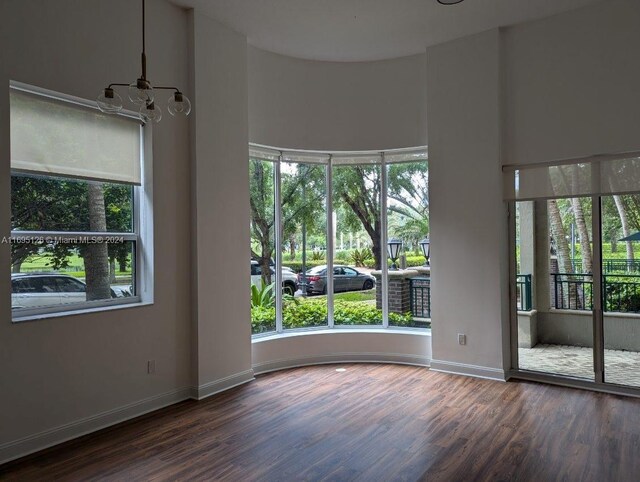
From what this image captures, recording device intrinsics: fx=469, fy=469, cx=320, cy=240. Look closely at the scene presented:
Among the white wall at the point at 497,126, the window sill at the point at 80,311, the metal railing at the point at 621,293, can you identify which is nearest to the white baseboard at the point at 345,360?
the white wall at the point at 497,126

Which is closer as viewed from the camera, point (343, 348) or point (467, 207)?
point (467, 207)

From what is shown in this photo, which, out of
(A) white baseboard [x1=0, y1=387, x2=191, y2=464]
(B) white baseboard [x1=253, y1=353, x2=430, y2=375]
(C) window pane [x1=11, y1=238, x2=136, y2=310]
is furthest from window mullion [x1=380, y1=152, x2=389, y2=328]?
(C) window pane [x1=11, y1=238, x2=136, y2=310]

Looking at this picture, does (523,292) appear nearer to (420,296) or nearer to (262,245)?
(420,296)

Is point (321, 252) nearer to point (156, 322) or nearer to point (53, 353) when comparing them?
point (156, 322)

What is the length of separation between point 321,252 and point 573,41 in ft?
11.5

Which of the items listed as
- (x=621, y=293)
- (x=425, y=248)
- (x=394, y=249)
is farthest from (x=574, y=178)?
(x=394, y=249)

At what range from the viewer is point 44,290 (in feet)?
11.5

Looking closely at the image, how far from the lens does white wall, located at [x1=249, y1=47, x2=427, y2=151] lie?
5.47 metres

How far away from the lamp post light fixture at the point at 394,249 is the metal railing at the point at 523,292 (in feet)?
4.71

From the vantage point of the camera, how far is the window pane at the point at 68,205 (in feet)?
11.1

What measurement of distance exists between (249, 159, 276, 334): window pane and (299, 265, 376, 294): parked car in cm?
61

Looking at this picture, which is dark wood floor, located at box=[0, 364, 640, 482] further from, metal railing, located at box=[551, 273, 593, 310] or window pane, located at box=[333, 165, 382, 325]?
window pane, located at box=[333, 165, 382, 325]

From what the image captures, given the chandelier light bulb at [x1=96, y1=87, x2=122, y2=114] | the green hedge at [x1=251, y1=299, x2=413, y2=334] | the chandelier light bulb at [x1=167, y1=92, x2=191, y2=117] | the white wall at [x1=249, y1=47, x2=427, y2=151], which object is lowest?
the green hedge at [x1=251, y1=299, x2=413, y2=334]

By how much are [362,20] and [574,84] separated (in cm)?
215
